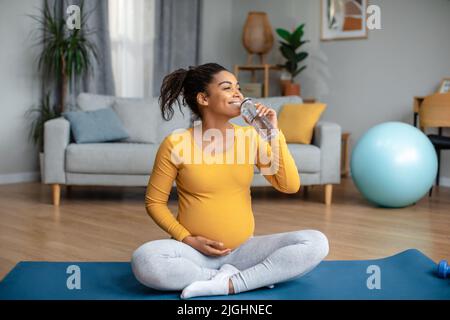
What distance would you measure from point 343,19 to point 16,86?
2.80 metres

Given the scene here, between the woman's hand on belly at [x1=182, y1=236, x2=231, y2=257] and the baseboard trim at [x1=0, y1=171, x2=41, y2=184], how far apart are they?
3477 mm

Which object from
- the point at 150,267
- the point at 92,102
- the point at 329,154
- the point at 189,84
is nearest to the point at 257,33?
the point at 92,102

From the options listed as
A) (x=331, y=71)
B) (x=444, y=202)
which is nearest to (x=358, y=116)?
(x=331, y=71)

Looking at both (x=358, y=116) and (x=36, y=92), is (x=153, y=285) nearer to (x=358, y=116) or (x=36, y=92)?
(x=36, y=92)

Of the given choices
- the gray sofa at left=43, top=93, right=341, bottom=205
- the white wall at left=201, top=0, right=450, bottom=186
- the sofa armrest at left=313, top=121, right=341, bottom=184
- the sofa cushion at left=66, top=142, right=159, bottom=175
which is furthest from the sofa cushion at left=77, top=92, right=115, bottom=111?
the white wall at left=201, top=0, right=450, bottom=186

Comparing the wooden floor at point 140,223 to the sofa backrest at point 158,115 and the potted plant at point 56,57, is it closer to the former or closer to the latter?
the sofa backrest at point 158,115

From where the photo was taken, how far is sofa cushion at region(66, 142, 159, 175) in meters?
4.12

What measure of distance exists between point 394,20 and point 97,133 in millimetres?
2707

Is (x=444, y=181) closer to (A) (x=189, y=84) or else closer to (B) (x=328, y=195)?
(B) (x=328, y=195)

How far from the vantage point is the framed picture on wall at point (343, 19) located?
18.5ft

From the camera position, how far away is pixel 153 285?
2.01 m

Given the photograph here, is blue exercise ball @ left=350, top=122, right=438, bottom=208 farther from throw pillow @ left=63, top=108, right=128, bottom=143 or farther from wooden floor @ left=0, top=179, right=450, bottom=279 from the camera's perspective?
throw pillow @ left=63, top=108, right=128, bottom=143
